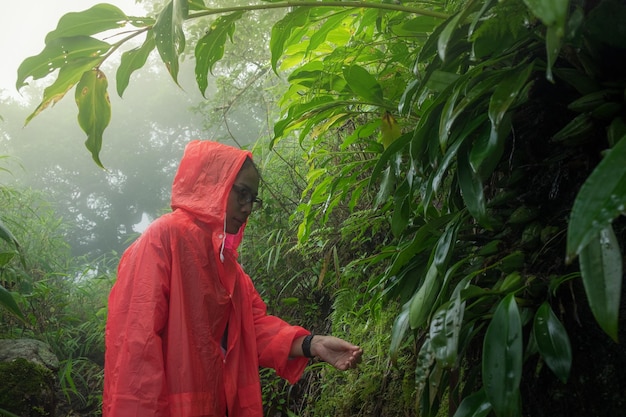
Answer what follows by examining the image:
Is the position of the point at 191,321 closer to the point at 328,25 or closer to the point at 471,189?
the point at 328,25

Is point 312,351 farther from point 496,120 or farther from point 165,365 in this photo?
point 496,120

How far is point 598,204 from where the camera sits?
44 cm

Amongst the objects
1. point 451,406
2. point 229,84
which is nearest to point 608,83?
point 451,406

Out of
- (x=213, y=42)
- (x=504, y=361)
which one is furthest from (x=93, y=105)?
(x=504, y=361)

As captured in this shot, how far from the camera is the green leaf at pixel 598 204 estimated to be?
434 millimetres

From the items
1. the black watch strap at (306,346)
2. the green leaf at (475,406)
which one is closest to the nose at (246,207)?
Result: the black watch strap at (306,346)

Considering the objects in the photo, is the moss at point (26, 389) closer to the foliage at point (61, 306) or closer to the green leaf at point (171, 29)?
the foliage at point (61, 306)

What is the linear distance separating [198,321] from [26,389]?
1.42 m

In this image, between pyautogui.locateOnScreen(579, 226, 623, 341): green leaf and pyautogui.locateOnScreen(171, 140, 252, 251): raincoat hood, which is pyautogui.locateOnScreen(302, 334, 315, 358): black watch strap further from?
pyautogui.locateOnScreen(579, 226, 623, 341): green leaf

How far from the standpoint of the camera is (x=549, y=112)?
93 centimetres

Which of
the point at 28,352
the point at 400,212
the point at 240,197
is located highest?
the point at 240,197

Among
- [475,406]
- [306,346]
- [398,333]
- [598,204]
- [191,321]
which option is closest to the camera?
[598,204]

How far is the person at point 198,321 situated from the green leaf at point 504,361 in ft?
3.03

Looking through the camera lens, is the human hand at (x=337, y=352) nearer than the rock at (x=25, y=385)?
Yes
